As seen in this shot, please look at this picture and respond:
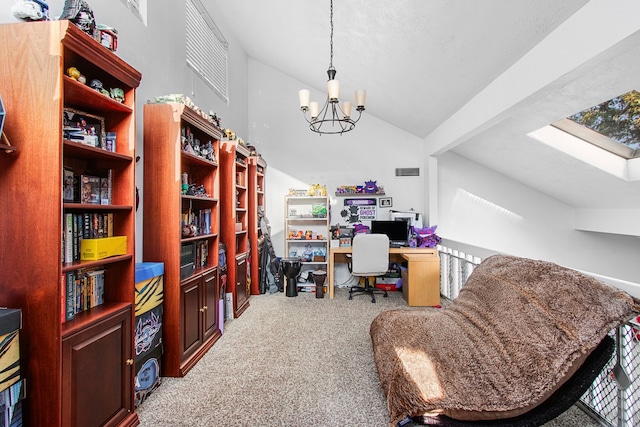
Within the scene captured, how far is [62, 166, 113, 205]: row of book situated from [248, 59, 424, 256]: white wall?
3439 millimetres

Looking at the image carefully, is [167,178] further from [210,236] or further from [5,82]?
[5,82]

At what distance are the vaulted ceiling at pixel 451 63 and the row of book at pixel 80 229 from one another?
260 cm

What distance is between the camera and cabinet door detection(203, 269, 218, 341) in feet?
8.96

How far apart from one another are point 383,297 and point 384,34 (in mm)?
3333

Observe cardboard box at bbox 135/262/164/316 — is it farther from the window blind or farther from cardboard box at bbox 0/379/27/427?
the window blind

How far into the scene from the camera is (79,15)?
4.75 ft

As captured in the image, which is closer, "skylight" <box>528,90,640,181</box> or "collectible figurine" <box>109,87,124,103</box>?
"collectible figurine" <box>109,87,124,103</box>

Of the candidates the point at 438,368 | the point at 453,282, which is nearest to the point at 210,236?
the point at 438,368

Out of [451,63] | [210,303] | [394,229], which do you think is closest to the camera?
[451,63]

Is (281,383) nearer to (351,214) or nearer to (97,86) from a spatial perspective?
(97,86)

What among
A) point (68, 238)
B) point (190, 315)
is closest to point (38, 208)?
point (68, 238)

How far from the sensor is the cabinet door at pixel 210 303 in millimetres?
2732

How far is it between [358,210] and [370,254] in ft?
3.77

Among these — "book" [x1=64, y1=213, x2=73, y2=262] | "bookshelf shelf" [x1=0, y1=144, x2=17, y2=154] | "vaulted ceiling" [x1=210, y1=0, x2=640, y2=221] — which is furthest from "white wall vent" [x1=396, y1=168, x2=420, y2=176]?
"bookshelf shelf" [x1=0, y1=144, x2=17, y2=154]
